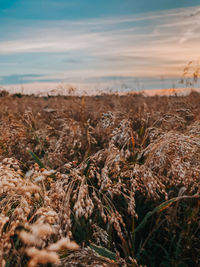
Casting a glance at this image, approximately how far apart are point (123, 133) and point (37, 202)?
1.17 m

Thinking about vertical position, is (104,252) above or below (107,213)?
below

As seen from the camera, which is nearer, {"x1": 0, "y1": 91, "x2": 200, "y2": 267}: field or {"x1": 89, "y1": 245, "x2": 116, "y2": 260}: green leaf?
{"x1": 0, "y1": 91, "x2": 200, "y2": 267}: field

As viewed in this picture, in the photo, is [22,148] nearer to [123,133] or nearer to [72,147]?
[72,147]

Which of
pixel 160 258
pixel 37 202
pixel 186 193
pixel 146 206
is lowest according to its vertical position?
pixel 160 258

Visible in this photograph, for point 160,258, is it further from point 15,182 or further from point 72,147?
point 72,147

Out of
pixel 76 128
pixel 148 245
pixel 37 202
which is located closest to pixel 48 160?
pixel 76 128

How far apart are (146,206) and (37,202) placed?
101 cm

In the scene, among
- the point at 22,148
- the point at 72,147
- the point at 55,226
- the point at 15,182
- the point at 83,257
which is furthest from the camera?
the point at 22,148

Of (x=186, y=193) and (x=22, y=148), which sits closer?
(x=186, y=193)

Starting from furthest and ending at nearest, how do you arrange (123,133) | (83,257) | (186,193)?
(123,133), (186,193), (83,257)

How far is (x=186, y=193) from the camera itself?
210 cm

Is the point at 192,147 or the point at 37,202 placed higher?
the point at 192,147

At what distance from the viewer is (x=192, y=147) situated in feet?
6.46

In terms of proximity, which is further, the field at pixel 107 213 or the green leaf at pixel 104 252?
the green leaf at pixel 104 252
